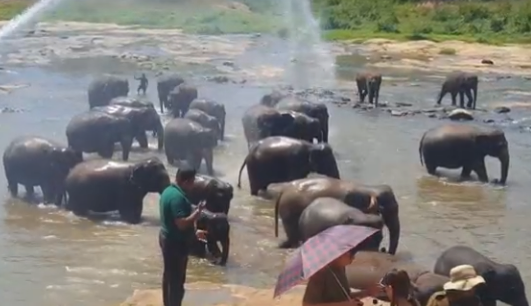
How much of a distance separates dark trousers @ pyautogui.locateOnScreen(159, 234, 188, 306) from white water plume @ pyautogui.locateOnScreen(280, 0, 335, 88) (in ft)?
73.1

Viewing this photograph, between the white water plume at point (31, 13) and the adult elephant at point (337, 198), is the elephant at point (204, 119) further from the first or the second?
the adult elephant at point (337, 198)

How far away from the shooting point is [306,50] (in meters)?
45.8

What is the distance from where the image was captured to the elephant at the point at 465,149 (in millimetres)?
17531

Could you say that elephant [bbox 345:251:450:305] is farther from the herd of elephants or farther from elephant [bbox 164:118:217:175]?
elephant [bbox 164:118:217:175]

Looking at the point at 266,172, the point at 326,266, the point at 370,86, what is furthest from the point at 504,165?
the point at 326,266

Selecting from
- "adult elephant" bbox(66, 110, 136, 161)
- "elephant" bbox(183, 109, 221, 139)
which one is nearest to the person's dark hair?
"adult elephant" bbox(66, 110, 136, 161)

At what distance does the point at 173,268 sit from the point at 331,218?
305 cm

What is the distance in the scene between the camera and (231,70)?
121ft

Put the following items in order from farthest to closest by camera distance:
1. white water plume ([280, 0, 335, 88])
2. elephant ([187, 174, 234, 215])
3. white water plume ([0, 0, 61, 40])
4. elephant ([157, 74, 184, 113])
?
white water plume ([280, 0, 335, 88]) < elephant ([157, 74, 184, 113]) < white water plume ([0, 0, 61, 40]) < elephant ([187, 174, 234, 215])

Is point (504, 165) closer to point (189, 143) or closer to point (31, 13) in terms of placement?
point (189, 143)

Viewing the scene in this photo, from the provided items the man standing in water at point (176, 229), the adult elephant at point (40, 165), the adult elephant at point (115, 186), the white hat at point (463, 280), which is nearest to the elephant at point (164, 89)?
the adult elephant at point (40, 165)

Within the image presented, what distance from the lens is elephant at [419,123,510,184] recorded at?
1753 cm

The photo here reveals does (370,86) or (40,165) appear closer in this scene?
(40,165)

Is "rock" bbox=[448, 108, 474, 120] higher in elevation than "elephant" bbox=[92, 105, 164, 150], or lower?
lower
